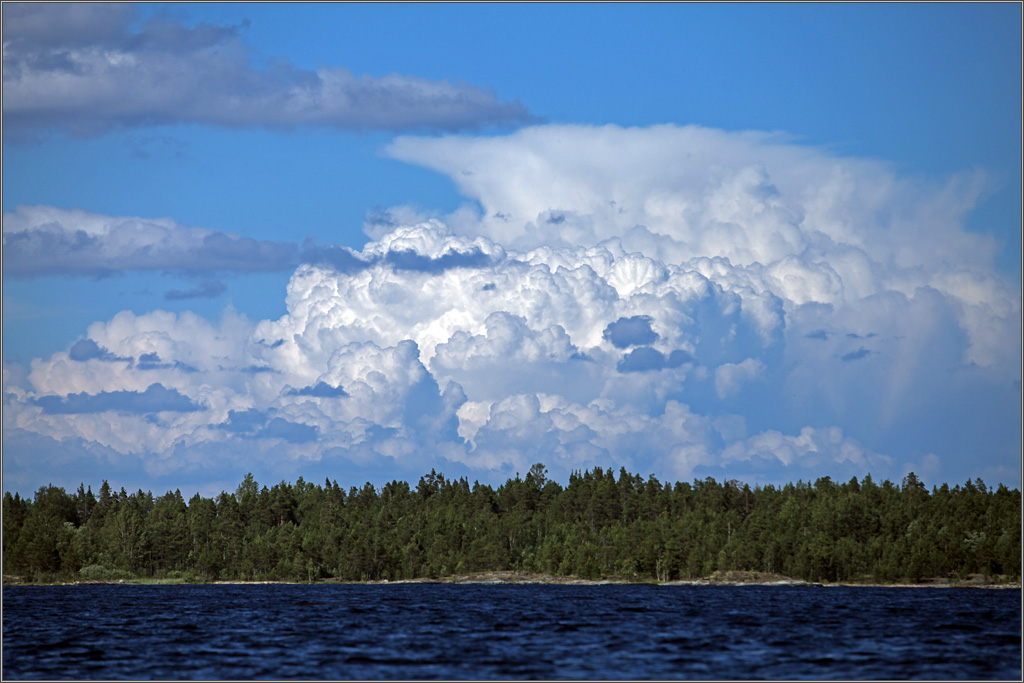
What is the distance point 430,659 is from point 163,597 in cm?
12156

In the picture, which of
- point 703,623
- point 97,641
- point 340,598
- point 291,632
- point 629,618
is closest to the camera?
point 97,641

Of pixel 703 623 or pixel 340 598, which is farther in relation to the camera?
pixel 340 598

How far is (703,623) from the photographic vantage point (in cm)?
12094

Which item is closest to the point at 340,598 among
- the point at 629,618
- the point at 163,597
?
the point at 163,597

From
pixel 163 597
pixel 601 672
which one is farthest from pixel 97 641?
pixel 163 597

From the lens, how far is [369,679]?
7488 cm

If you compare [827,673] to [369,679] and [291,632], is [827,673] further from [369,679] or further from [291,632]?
[291,632]

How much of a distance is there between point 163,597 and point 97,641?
91.5 meters

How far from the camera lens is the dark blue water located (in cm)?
8000

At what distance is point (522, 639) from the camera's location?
338 ft

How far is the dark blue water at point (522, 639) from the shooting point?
8000 centimetres

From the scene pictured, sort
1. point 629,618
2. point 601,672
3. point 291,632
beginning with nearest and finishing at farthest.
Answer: point 601,672 → point 291,632 → point 629,618

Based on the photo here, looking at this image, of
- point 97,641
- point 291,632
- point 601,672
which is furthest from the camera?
point 291,632

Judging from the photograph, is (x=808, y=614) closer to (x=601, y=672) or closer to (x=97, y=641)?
(x=601, y=672)
